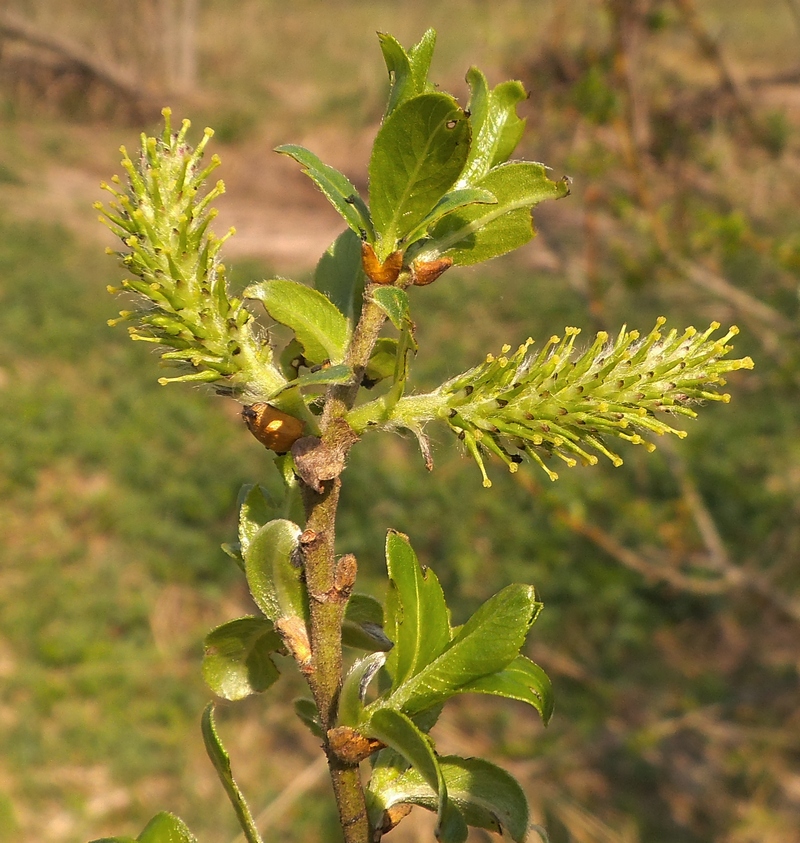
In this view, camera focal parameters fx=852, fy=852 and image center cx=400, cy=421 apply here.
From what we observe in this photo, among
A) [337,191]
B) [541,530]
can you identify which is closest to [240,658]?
[337,191]

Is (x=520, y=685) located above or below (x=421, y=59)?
below

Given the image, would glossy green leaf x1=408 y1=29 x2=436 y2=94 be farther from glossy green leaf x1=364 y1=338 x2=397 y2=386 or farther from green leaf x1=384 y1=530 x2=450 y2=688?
green leaf x1=384 y1=530 x2=450 y2=688

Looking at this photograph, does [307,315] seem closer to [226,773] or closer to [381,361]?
[381,361]

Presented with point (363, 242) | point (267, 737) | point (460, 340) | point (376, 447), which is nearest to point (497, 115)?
point (363, 242)

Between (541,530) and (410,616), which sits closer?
(410,616)

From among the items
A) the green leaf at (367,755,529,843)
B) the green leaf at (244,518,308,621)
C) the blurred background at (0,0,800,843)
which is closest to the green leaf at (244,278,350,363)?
the green leaf at (244,518,308,621)

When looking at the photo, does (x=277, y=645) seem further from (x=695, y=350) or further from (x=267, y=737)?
(x=267, y=737)

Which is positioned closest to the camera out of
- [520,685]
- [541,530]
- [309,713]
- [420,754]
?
[420,754]
